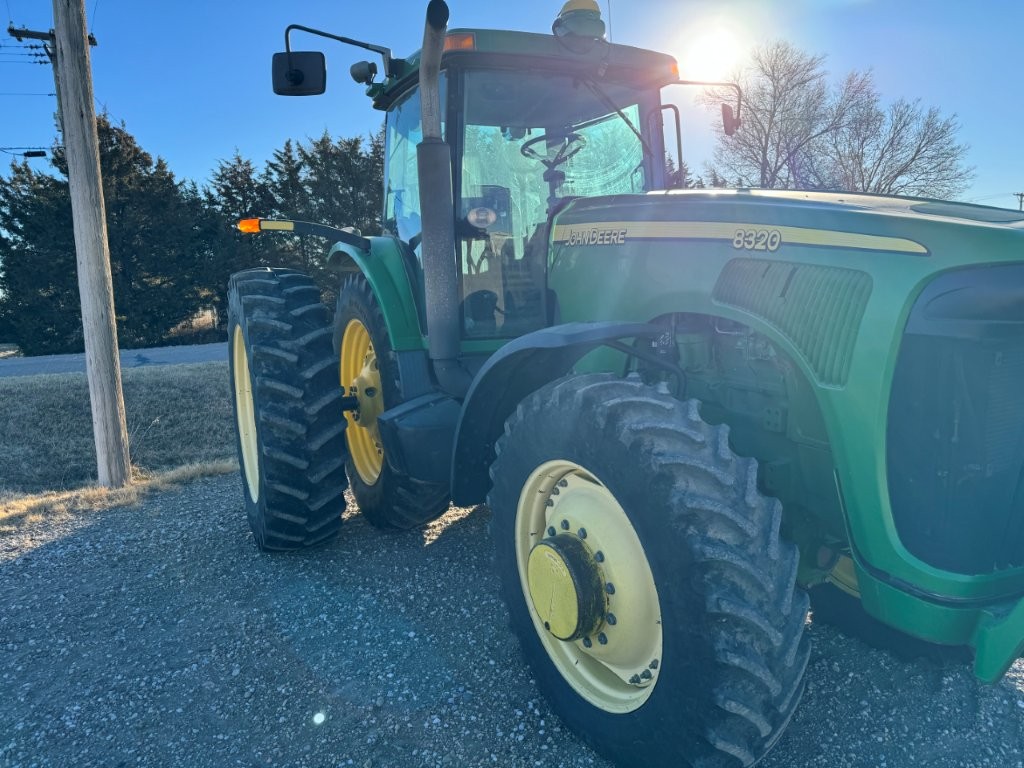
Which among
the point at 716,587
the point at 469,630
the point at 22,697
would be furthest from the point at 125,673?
the point at 716,587

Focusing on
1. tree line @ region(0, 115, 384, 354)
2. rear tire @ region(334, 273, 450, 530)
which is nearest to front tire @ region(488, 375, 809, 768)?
rear tire @ region(334, 273, 450, 530)

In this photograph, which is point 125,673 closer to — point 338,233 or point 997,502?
point 338,233

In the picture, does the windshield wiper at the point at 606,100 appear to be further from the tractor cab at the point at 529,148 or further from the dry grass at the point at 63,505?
the dry grass at the point at 63,505

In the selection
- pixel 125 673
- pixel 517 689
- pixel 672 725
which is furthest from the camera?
pixel 125 673

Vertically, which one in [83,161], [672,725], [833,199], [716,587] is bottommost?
[672,725]

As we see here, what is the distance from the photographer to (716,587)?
1.70m

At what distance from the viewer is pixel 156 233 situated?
897 inches

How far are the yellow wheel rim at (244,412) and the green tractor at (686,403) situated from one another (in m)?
1.40

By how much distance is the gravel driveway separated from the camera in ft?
7.58

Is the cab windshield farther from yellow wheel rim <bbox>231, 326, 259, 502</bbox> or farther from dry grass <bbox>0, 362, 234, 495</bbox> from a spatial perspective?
dry grass <bbox>0, 362, 234, 495</bbox>

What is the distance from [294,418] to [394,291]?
32.2 inches

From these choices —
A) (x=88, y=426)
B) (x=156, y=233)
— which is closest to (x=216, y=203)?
(x=156, y=233)

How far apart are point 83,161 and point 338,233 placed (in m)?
3.31

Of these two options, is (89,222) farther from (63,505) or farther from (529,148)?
(529,148)
